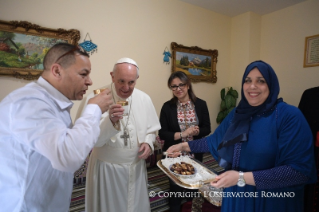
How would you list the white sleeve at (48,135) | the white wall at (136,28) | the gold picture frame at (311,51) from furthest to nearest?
the gold picture frame at (311,51) < the white wall at (136,28) < the white sleeve at (48,135)

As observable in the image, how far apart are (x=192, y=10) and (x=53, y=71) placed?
388 cm

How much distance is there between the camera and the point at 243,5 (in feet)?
13.5

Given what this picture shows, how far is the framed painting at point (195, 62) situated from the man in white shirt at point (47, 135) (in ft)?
10.1

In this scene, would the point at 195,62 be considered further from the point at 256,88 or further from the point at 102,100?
the point at 102,100

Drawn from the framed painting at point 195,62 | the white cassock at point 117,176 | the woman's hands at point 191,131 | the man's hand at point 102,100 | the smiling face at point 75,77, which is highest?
the framed painting at point 195,62

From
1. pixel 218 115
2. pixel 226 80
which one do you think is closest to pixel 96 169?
pixel 218 115

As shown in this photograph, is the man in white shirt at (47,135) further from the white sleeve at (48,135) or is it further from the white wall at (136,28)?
the white wall at (136,28)

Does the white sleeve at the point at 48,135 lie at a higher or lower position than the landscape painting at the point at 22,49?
lower

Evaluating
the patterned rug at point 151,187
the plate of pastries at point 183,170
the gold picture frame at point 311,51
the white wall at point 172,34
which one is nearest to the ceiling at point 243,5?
the white wall at point 172,34

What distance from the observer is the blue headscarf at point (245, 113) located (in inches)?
47.6

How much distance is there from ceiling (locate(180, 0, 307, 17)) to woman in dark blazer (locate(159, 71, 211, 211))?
259 cm

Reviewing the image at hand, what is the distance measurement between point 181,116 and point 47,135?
1.68 metres

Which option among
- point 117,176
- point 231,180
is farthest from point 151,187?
point 231,180

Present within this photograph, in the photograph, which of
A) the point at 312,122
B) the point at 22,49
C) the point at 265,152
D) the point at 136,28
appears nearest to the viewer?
the point at 265,152
